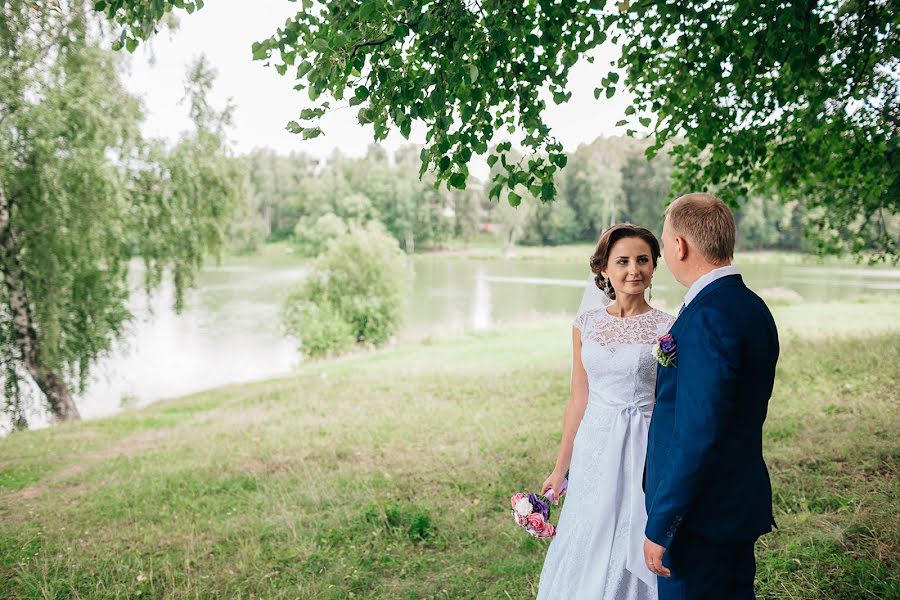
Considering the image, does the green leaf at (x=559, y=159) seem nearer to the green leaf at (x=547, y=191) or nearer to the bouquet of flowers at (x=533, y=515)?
the green leaf at (x=547, y=191)

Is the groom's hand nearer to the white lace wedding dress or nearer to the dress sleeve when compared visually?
the white lace wedding dress

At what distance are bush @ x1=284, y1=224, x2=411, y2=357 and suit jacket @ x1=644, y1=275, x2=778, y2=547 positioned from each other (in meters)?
23.7

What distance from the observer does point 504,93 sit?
13.9 ft

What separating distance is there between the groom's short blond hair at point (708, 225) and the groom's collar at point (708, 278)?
0.17 feet

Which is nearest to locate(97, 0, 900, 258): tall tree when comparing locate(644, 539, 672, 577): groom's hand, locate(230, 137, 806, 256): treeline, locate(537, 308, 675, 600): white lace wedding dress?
locate(537, 308, 675, 600): white lace wedding dress

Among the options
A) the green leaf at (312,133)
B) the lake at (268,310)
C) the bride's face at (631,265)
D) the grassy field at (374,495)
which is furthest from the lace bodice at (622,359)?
the lake at (268,310)

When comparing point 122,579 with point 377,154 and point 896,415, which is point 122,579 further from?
point 377,154

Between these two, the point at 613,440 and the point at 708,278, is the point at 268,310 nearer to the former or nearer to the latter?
the point at 613,440

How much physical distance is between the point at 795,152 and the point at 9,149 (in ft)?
41.2

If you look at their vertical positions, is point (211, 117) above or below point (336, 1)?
above

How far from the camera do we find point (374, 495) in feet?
18.1

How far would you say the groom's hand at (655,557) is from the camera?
2.05 m

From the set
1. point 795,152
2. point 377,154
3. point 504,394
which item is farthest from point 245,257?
point 795,152

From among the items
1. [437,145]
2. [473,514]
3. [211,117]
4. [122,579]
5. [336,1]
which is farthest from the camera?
[211,117]
